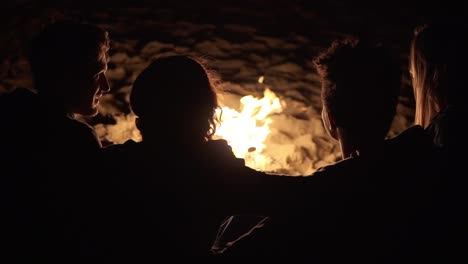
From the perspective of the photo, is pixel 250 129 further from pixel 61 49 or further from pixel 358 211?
pixel 358 211

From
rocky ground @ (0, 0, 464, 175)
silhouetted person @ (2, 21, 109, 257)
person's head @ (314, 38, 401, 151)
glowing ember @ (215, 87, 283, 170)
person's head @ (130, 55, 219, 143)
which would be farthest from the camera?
rocky ground @ (0, 0, 464, 175)

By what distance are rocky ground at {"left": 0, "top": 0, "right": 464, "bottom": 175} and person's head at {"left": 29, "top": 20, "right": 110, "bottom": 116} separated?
2.33m

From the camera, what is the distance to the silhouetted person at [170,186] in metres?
1.87

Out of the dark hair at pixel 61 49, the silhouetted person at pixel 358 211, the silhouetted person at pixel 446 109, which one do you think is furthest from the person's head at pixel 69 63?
the silhouetted person at pixel 446 109

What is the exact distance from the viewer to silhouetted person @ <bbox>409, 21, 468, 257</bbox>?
6.07ft

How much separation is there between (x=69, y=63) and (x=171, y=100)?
774 millimetres

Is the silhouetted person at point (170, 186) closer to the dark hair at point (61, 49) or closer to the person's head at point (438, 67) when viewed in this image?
the dark hair at point (61, 49)

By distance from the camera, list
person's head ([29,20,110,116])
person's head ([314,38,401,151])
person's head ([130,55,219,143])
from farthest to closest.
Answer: person's head ([29,20,110,116]) → person's head ([314,38,401,151]) → person's head ([130,55,219,143])

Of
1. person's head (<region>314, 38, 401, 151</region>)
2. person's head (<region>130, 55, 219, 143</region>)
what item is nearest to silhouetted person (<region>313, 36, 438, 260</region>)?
person's head (<region>314, 38, 401, 151</region>)

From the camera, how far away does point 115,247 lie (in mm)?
1855

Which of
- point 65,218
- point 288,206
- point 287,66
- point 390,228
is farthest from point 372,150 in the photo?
point 287,66

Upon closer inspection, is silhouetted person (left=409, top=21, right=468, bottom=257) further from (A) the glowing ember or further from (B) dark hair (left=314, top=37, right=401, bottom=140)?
(A) the glowing ember

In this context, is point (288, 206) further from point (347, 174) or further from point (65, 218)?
point (65, 218)

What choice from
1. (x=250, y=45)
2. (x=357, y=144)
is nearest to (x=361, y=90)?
(x=357, y=144)
